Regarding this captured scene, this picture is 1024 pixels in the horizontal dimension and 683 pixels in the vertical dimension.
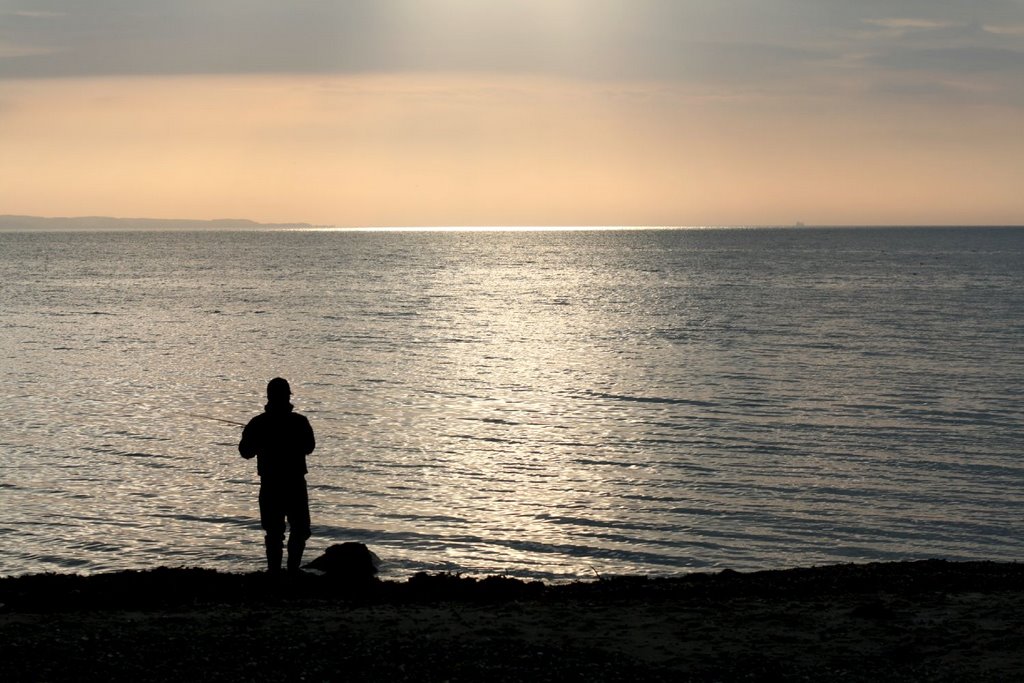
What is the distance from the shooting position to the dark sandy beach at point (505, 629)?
865 cm

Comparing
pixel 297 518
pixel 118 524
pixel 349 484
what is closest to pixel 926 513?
pixel 349 484

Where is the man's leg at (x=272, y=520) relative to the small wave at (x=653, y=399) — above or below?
below

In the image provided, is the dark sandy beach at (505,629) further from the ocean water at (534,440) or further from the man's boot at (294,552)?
the ocean water at (534,440)

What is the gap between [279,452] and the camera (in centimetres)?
1105

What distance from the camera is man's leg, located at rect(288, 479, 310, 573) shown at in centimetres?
1124

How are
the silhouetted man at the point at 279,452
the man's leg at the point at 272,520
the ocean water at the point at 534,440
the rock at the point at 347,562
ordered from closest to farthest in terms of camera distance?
the silhouetted man at the point at 279,452
the man's leg at the point at 272,520
the rock at the point at 347,562
the ocean water at the point at 534,440

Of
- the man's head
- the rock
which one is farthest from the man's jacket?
the rock

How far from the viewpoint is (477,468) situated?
21.7 meters

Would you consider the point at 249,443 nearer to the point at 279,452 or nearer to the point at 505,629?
the point at 279,452

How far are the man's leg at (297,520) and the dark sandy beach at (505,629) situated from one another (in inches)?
10.8

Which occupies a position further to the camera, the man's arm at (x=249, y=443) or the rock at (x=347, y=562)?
the rock at (x=347, y=562)

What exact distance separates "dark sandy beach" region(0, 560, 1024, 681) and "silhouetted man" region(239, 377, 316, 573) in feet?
2.57

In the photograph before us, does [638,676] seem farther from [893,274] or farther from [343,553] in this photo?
[893,274]

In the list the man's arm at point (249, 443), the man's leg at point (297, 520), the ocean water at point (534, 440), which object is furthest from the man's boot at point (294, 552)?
the ocean water at point (534, 440)
